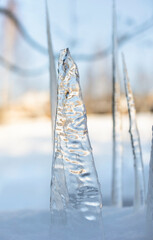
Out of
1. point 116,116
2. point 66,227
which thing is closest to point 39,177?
point 116,116

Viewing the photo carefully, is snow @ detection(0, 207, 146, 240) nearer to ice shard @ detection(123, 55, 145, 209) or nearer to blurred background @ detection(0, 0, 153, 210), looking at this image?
ice shard @ detection(123, 55, 145, 209)

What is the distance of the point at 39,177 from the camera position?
1149 mm

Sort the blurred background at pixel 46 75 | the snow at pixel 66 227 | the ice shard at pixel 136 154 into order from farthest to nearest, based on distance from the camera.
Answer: the blurred background at pixel 46 75
the ice shard at pixel 136 154
the snow at pixel 66 227

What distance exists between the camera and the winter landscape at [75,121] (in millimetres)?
292

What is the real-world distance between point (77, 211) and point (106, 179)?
764 millimetres

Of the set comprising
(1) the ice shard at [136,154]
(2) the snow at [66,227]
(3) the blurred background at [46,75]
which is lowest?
(2) the snow at [66,227]

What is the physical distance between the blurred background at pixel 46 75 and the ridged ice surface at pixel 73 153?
28.2 inches

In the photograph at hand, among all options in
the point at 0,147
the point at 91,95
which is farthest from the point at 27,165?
the point at 91,95

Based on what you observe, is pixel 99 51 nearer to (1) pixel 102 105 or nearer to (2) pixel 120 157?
(1) pixel 102 105

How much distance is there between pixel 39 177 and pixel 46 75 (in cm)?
53

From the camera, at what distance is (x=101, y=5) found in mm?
1222

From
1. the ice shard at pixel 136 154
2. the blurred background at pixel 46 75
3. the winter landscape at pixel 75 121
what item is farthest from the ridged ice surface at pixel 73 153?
the blurred background at pixel 46 75

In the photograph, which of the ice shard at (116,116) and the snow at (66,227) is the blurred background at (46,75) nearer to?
the ice shard at (116,116)

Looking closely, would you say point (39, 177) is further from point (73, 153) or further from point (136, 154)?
point (73, 153)
